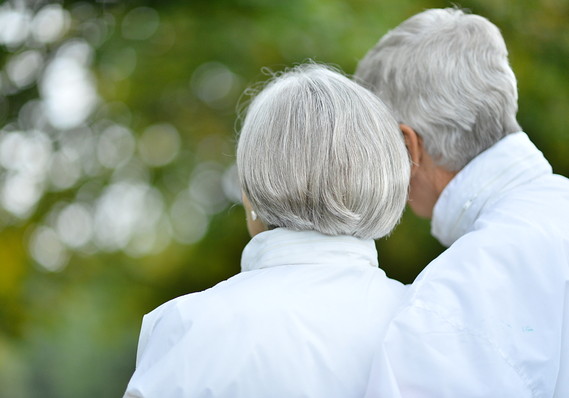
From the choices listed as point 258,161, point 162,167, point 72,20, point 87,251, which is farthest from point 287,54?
point 258,161

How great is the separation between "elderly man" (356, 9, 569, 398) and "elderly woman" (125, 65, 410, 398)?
0.10m

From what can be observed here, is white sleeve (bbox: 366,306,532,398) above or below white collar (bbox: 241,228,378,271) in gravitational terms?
below

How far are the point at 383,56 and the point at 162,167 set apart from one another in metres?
3.67

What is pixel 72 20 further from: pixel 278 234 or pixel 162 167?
pixel 278 234

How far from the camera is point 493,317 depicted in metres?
1.87

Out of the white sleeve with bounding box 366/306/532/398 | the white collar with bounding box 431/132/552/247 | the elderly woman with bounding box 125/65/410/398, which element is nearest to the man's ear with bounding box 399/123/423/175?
the white collar with bounding box 431/132/552/247

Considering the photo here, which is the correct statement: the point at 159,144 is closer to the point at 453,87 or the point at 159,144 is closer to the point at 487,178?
the point at 453,87

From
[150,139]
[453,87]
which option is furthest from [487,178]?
[150,139]

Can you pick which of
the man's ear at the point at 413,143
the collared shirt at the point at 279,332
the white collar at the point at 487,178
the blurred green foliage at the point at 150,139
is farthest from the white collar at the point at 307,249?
the blurred green foliage at the point at 150,139

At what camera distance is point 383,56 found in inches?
104

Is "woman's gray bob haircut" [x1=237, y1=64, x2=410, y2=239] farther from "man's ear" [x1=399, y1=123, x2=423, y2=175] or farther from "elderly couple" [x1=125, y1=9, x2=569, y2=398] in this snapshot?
"man's ear" [x1=399, y1=123, x2=423, y2=175]

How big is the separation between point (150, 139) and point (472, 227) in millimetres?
4020

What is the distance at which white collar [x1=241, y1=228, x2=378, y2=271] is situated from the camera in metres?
1.85

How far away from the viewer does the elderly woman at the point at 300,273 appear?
174 cm
